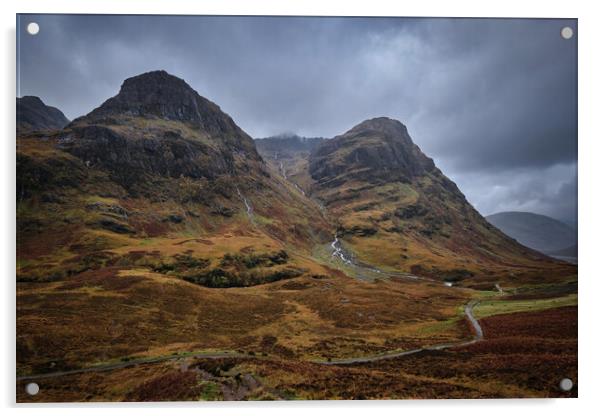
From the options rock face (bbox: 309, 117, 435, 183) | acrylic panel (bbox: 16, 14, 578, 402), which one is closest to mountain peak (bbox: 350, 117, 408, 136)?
acrylic panel (bbox: 16, 14, 578, 402)

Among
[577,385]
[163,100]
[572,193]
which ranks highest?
[163,100]

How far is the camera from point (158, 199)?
70750mm

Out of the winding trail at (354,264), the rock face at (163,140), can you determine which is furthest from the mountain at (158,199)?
the winding trail at (354,264)

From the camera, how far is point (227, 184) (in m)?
93.1

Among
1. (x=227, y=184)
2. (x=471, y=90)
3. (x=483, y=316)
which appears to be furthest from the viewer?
(x=227, y=184)

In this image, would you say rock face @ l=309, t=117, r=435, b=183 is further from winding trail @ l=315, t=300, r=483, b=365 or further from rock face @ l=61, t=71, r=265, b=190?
winding trail @ l=315, t=300, r=483, b=365

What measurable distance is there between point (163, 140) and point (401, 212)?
98.1 metres

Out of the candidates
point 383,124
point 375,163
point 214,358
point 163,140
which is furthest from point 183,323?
point 375,163

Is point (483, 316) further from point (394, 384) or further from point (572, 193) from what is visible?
point (394, 384)

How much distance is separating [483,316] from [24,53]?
108 ft

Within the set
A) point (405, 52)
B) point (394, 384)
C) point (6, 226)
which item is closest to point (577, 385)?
point (394, 384)

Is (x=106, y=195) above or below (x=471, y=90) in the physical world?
below

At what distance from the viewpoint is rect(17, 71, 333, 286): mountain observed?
29.6 metres

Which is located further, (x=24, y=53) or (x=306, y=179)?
(x=306, y=179)
